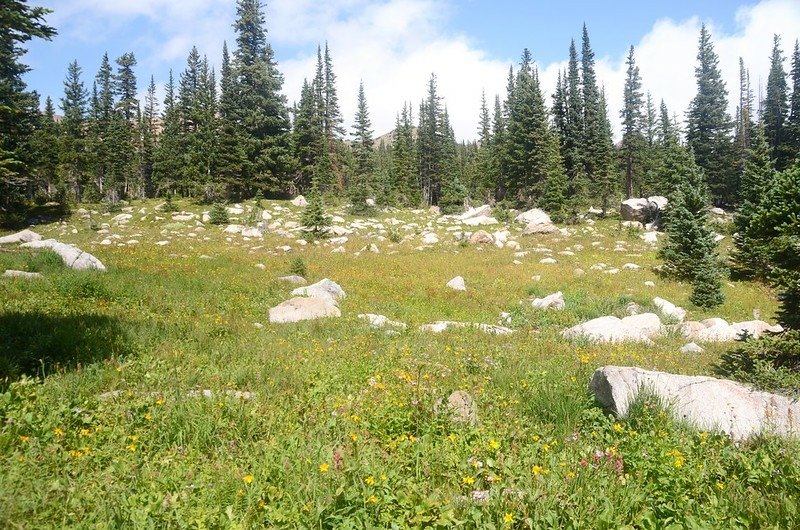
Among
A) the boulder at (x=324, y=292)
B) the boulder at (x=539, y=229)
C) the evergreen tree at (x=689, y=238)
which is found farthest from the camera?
the boulder at (x=539, y=229)

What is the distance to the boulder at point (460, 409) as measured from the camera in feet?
16.8

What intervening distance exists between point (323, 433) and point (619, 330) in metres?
9.67

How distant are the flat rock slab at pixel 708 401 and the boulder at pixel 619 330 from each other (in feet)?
16.2

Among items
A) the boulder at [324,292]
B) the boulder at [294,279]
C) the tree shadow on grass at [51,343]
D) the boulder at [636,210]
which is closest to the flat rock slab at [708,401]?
the tree shadow on grass at [51,343]

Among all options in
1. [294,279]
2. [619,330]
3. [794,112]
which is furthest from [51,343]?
[794,112]

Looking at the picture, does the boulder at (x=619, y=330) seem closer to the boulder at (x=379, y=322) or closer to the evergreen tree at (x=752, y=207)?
the boulder at (x=379, y=322)

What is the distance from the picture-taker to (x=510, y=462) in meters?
3.91

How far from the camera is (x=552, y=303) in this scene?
50.2ft

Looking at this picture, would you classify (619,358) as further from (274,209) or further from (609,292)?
(274,209)

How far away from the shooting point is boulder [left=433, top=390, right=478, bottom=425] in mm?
5135

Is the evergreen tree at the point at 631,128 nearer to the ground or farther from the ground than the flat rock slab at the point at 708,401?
farther from the ground

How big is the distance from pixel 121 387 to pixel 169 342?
88.4 inches

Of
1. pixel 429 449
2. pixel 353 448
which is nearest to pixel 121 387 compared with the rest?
pixel 353 448

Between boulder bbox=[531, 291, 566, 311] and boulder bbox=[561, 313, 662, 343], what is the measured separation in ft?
9.22
